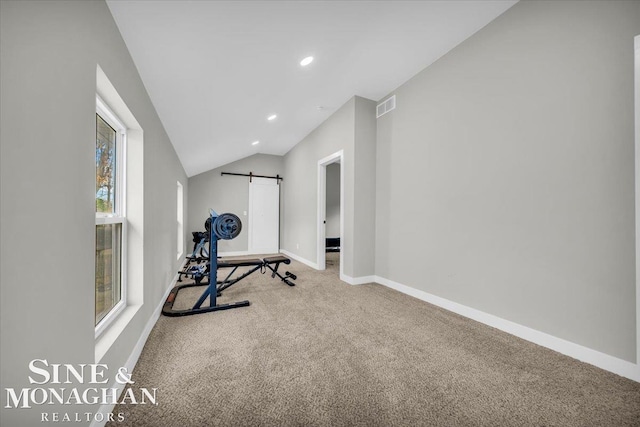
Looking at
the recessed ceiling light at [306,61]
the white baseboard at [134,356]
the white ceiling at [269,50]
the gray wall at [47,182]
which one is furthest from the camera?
the recessed ceiling light at [306,61]

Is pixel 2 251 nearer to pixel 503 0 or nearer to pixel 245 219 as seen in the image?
pixel 503 0

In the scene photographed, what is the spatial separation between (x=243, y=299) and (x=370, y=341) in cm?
176

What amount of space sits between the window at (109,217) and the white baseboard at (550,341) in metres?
3.15

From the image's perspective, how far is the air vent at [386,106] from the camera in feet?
11.9

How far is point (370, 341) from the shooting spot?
6.85 feet

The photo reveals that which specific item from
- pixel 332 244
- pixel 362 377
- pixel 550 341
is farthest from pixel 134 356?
pixel 332 244

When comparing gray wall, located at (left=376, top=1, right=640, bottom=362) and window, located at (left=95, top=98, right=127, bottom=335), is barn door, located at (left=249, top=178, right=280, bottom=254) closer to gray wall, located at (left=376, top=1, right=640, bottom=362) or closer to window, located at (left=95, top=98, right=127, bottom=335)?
gray wall, located at (left=376, top=1, right=640, bottom=362)

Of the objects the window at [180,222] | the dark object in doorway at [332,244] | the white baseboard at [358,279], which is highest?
the window at [180,222]

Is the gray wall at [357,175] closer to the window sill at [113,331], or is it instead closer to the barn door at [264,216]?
the window sill at [113,331]

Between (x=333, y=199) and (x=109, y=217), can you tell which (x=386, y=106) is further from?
(x=333, y=199)

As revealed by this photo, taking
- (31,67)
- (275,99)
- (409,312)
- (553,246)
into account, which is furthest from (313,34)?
(409,312)

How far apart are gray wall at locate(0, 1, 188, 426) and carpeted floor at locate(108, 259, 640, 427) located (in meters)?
0.57

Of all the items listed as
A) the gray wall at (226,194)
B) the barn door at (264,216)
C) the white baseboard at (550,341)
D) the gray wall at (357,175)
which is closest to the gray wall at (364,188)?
the gray wall at (357,175)

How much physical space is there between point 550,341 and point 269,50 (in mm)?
3407
